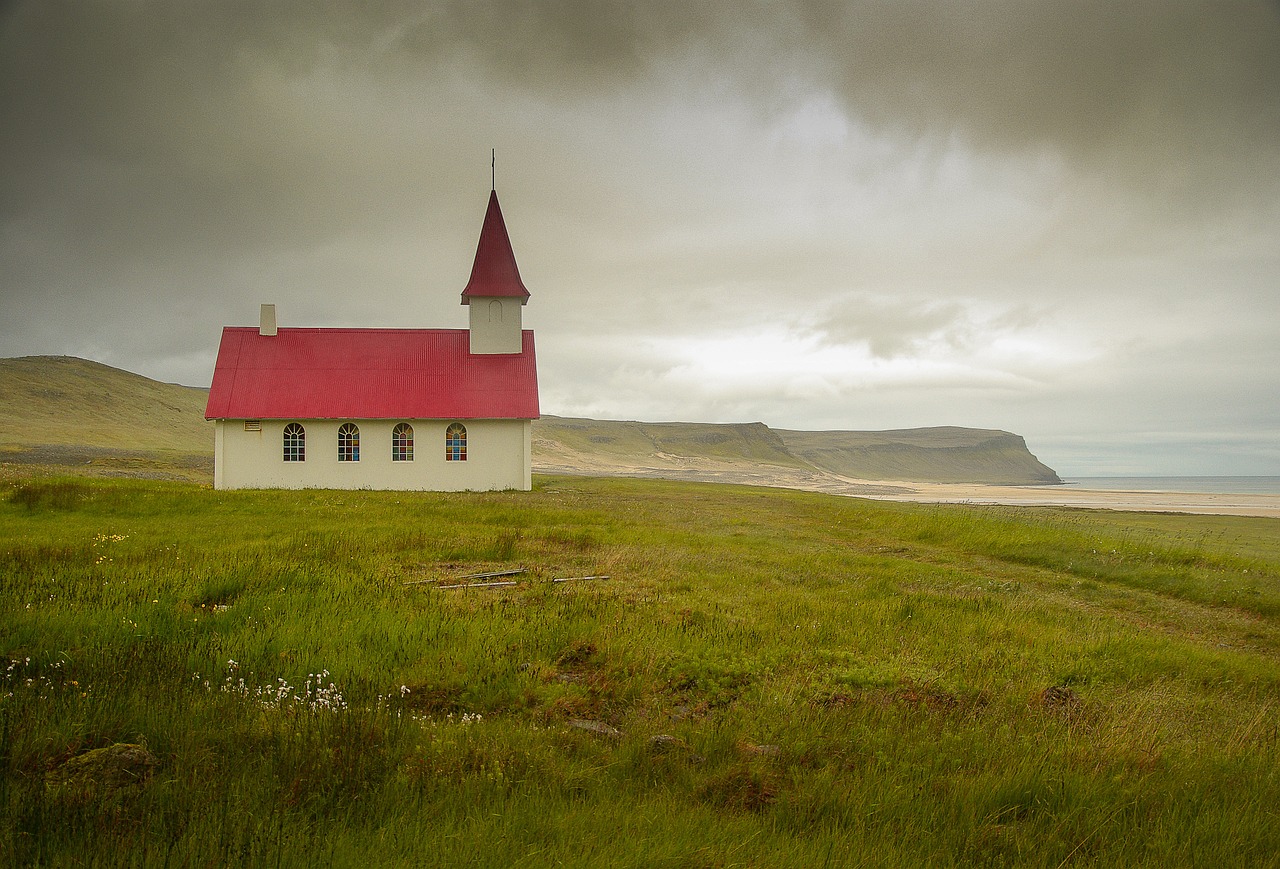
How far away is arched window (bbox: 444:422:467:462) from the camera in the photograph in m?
36.3

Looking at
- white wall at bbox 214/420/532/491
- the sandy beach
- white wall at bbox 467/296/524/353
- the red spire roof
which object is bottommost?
the sandy beach

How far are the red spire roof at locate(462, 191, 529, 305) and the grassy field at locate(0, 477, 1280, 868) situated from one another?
27267 millimetres

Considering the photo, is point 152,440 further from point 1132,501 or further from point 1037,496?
point 1132,501

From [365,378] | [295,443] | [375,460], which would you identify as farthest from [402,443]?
[295,443]

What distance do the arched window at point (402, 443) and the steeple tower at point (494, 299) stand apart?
6.03 m

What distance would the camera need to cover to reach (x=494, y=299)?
128 ft

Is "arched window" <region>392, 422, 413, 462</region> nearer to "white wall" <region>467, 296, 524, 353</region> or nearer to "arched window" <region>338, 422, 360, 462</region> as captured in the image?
"arched window" <region>338, 422, 360, 462</region>

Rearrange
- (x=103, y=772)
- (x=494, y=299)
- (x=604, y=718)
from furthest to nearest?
(x=494, y=299) < (x=604, y=718) < (x=103, y=772)

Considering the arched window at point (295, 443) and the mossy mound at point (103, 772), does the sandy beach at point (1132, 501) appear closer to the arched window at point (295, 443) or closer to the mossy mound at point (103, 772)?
the arched window at point (295, 443)

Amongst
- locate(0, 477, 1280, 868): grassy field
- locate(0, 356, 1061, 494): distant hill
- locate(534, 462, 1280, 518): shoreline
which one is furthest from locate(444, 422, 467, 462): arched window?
locate(534, 462, 1280, 518): shoreline

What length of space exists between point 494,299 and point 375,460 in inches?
435

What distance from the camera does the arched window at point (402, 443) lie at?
3597cm

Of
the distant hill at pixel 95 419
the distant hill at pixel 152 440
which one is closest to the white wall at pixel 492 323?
the distant hill at pixel 152 440

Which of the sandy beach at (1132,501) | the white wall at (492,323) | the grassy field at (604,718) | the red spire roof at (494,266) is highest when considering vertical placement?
the red spire roof at (494,266)
